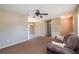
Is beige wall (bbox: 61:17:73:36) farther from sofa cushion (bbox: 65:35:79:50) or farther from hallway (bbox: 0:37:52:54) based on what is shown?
hallway (bbox: 0:37:52:54)

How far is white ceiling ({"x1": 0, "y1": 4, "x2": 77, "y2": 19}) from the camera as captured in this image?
2.23 meters

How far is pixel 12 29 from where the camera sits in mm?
2682

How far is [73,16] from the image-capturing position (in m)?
2.33

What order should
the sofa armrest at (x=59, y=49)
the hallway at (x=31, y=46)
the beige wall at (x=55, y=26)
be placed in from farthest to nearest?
the beige wall at (x=55, y=26) < the hallway at (x=31, y=46) < the sofa armrest at (x=59, y=49)

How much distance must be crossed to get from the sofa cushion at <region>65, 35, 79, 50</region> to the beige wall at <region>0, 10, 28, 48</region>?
97 cm

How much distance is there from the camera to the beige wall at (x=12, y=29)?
8.32 ft

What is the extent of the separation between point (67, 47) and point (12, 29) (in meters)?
1.31

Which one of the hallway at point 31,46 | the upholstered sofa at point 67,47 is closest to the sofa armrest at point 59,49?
the upholstered sofa at point 67,47

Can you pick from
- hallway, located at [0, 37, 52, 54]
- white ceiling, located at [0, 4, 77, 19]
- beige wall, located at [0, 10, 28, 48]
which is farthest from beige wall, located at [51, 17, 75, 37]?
beige wall, located at [0, 10, 28, 48]

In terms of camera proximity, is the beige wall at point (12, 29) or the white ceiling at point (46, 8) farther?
the beige wall at point (12, 29)

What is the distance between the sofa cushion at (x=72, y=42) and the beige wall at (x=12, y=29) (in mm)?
967

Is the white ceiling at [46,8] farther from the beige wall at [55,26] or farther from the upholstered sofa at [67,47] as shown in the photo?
the upholstered sofa at [67,47]

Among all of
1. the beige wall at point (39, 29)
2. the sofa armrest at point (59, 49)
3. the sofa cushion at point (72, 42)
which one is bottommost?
the sofa armrest at point (59, 49)
